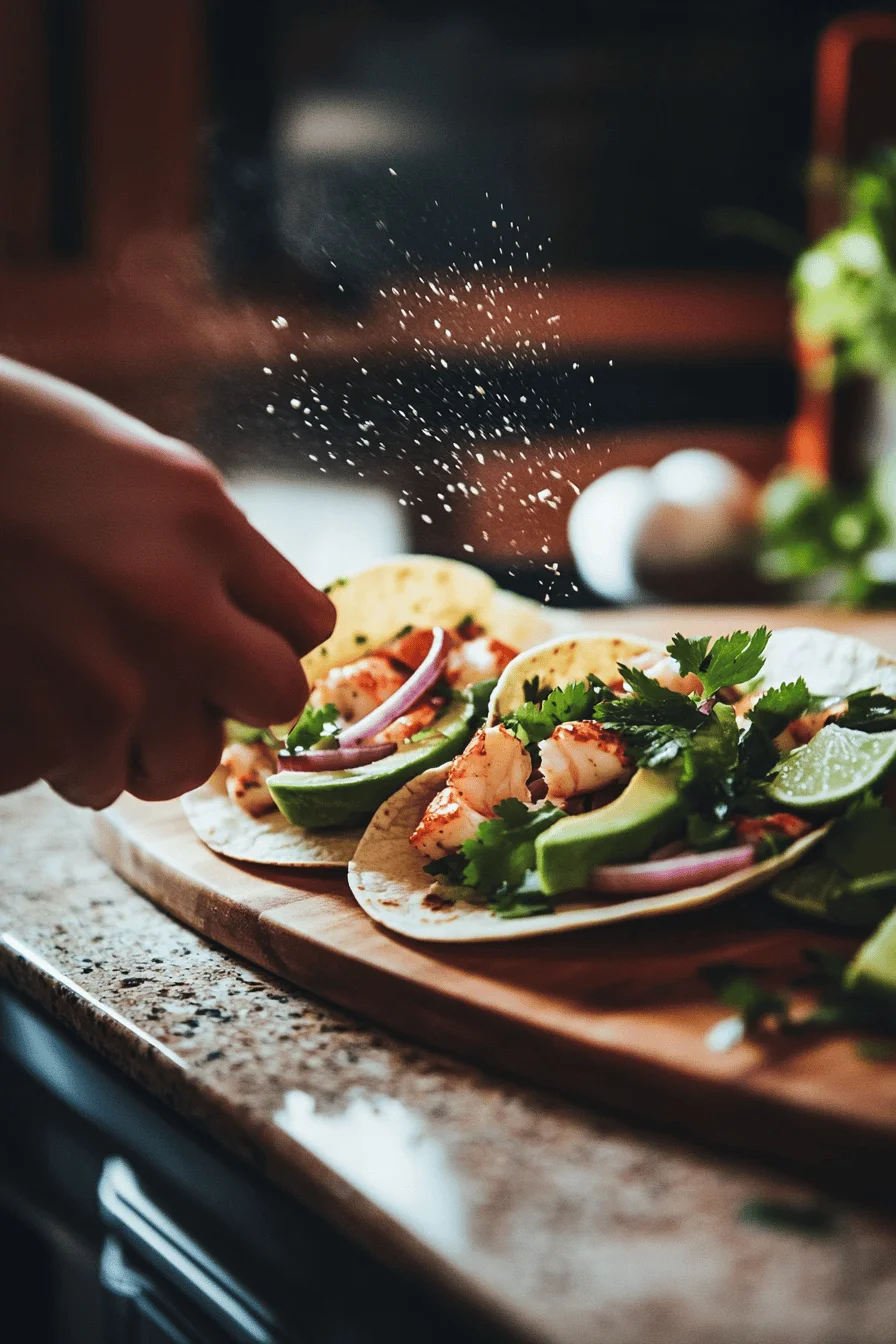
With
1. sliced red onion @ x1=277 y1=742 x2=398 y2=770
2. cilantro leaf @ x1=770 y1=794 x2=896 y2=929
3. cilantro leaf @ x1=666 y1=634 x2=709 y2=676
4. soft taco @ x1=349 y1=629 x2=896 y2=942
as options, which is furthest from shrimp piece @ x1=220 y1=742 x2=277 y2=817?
cilantro leaf @ x1=770 y1=794 x2=896 y2=929

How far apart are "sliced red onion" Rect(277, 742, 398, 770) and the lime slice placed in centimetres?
44

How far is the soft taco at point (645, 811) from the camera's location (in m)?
1.11

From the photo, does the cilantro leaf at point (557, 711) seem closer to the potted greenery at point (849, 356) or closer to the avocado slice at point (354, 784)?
the avocado slice at point (354, 784)

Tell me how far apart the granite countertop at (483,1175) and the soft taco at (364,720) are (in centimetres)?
22

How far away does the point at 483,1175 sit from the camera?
83 cm

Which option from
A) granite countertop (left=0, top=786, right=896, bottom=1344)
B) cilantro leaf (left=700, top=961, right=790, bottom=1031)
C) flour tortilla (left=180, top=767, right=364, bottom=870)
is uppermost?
flour tortilla (left=180, top=767, right=364, bottom=870)

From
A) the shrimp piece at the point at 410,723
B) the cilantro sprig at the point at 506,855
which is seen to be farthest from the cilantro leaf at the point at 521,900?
the shrimp piece at the point at 410,723

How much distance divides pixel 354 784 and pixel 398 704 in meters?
0.14

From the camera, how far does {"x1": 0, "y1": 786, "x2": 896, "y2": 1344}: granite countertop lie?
0.71 m

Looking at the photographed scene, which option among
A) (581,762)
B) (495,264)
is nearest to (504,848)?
(581,762)

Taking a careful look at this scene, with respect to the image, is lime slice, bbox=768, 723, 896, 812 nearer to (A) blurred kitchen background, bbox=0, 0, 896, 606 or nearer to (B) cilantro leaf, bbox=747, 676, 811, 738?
(B) cilantro leaf, bbox=747, 676, 811, 738

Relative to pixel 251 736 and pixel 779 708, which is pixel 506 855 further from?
pixel 251 736

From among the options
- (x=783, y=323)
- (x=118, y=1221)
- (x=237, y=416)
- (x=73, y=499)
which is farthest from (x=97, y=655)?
(x=783, y=323)

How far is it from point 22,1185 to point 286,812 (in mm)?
515
